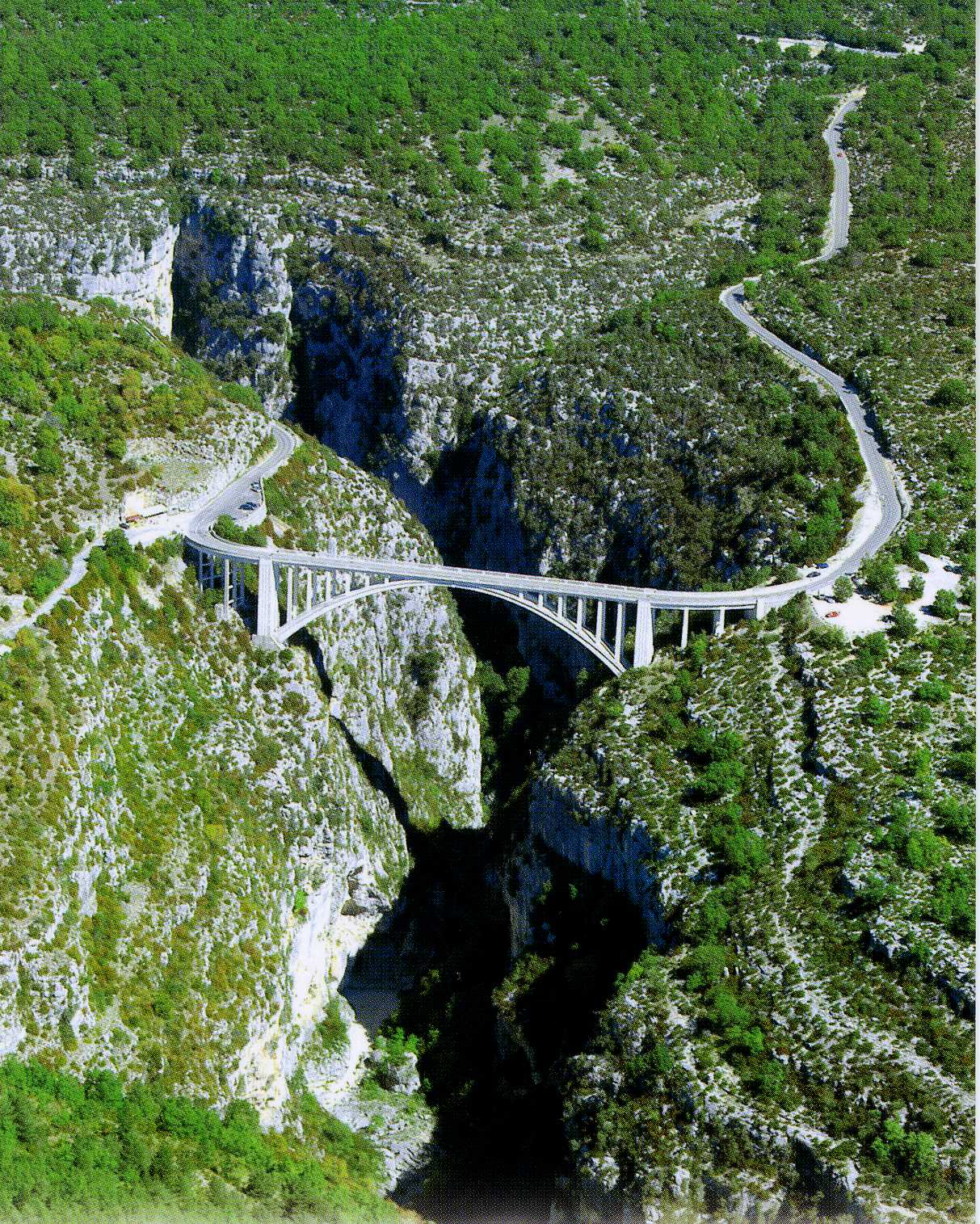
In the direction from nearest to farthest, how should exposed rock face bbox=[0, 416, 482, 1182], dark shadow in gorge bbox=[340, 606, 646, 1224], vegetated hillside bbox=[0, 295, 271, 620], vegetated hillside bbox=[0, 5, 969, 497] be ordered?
exposed rock face bbox=[0, 416, 482, 1182]
dark shadow in gorge bbox=[340, 606, 646, 1224]
vegetated hillside bbox=[0, 295, 271, 620]
vegetated hillside bbox=[0, 5, 969, 497]

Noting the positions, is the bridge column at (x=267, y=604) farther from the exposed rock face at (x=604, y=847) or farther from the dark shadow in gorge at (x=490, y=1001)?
the exposed rock face at (x=604, y=847)

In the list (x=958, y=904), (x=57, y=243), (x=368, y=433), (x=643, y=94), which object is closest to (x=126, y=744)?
(x=958, y=904)

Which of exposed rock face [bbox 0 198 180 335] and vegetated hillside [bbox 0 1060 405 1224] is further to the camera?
exposed rock face [bbox 0 198 180 335]

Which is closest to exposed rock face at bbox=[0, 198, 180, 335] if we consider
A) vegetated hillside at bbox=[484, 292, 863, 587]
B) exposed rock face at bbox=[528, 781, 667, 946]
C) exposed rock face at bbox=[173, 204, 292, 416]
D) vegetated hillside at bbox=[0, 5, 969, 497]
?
vegetated hillside at bbox=[0, 5, 969, 497]

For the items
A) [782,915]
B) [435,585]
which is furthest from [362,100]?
[782,915]

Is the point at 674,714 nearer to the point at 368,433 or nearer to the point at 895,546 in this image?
the point at 895,546

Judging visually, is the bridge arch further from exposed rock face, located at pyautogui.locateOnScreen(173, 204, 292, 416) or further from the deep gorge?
exposed rock face, located at pyautogui.locateOnScreen(173, 204, 292, 416)

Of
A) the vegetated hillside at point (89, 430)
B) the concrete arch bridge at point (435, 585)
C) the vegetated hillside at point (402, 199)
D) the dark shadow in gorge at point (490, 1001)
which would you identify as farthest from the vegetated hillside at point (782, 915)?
the vegetated hillside at point (402, 199)
